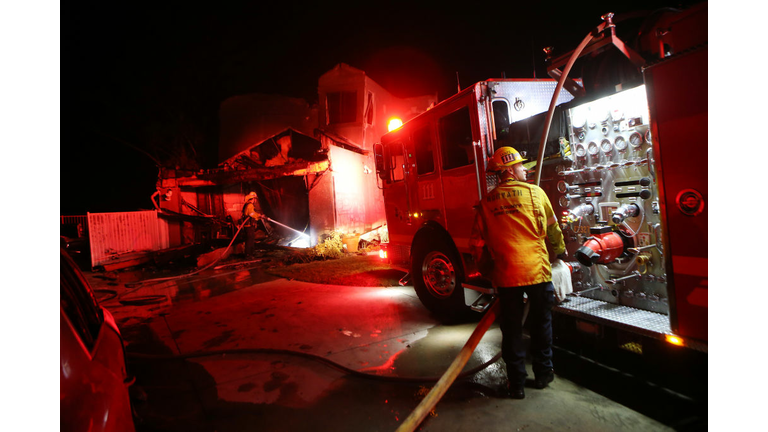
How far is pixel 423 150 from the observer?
17.5 ft

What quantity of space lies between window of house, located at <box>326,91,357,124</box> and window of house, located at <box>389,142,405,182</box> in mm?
11868

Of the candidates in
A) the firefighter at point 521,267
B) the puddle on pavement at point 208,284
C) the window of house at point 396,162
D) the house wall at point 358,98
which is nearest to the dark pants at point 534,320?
the firefighter at point 521,267

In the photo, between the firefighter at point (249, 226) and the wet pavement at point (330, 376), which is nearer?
the wet pavement at point (330, 376)

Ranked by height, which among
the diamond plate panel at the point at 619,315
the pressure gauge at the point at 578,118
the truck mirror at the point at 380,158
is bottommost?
the diamond plate panel at the point at 619,315

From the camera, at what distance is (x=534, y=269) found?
9.87ft

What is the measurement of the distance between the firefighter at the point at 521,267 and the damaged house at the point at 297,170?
1083 centimetres

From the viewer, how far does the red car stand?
4.34 ft

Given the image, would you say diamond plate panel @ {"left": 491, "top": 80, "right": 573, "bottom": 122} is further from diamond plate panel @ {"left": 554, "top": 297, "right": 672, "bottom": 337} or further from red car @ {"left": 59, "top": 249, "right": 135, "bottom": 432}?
red car @ {"left": 59, "top": 249, "right": 135, "bottom": 432}

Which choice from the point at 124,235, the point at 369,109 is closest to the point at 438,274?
the point at 124,235

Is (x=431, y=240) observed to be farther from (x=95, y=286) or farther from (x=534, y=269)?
(x=95, y=286)

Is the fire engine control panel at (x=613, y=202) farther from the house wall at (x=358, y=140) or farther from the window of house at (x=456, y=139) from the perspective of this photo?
the house wall at (x=358, y=140)

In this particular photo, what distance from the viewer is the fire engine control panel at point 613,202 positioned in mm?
3004

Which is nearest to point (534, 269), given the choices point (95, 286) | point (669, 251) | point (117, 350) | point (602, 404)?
point (669, 251)

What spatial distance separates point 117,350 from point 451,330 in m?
3.60
